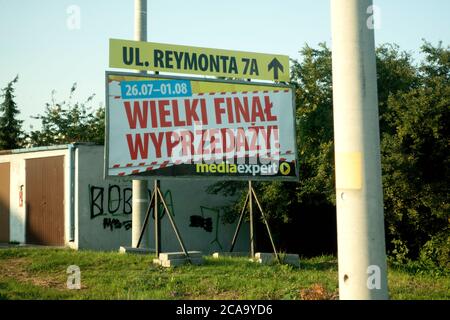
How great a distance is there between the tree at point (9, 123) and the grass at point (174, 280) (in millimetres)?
19576

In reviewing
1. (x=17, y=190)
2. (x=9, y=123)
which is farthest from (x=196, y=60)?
(x=9, y=123)

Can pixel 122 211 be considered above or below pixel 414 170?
below

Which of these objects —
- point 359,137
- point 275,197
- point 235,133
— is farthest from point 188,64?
point 359,137

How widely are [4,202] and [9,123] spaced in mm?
13995

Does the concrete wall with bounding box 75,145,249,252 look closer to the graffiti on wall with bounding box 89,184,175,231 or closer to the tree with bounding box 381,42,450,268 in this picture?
the graffiti on wall with bounding box 89,184,175,231

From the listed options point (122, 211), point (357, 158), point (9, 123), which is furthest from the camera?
point (9, 123)

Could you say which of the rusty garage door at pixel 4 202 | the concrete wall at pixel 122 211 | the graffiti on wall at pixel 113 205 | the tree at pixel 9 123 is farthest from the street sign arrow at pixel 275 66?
the tree at pixel 9 123

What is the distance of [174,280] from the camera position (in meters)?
10.2

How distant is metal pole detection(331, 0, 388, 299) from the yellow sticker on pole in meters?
7.74

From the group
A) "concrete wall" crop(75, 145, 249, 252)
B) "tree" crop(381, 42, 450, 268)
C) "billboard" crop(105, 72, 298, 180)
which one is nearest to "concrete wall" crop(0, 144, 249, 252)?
"concrete wall" crop(75, 145, 249, 252)

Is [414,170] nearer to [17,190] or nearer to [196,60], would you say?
[196,60]

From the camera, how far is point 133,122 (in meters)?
12.2
